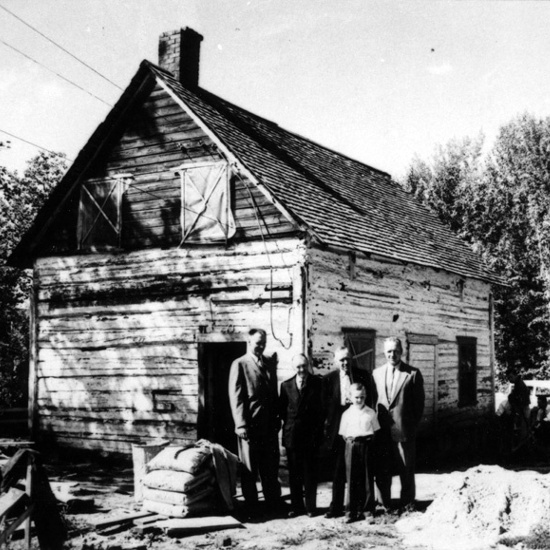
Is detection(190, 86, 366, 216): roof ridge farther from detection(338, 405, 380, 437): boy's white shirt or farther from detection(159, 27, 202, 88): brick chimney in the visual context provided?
detection(338, 405, 380, 437): boy's white shirt

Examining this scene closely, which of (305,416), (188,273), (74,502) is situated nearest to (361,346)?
(188,273)

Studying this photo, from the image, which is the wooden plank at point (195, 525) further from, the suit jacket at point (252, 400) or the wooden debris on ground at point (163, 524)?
the suit jacket at point (252, 400)

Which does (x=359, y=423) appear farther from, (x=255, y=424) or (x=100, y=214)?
(x=100, y=214)

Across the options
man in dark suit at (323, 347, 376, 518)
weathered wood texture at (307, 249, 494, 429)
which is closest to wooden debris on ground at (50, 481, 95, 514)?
man in dark suit at (323, 347, 376, 518)

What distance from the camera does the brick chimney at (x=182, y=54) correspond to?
14.0 meters

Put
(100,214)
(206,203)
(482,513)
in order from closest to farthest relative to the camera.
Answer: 1. (482,513)
2. (206,203)
3. (100,214)

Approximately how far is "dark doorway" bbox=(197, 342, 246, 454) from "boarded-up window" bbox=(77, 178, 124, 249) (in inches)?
117

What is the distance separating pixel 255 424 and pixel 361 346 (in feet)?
15.0

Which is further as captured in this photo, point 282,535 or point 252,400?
point 252,400

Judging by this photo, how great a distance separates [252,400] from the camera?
8180 mm

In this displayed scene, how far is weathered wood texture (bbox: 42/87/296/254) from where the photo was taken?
12.3 m

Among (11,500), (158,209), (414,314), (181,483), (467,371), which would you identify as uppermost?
(158,209)

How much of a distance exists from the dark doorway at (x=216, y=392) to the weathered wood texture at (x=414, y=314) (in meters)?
1.68

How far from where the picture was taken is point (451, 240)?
18578 mm
